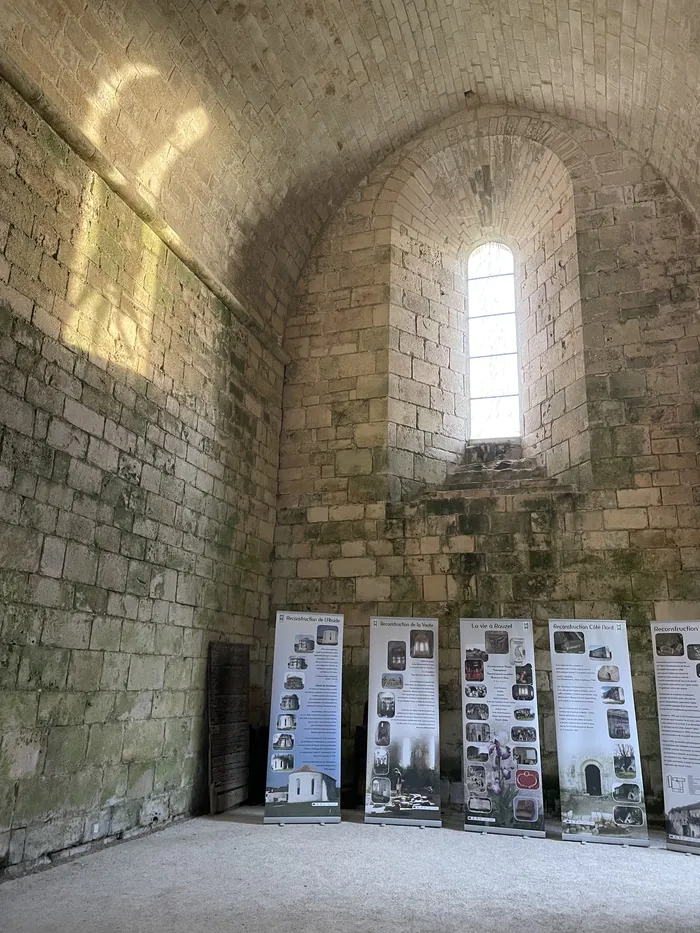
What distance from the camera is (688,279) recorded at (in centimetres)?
676

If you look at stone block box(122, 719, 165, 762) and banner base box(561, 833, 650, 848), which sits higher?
stone block box(122, 719, 165, 762)

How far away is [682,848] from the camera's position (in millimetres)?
4734

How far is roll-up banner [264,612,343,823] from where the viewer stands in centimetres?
539

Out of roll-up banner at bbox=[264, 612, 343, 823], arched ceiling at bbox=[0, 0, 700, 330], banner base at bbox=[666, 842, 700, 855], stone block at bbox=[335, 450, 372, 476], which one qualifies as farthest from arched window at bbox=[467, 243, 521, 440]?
banner base at bbox=[666, 842, 700, 855]

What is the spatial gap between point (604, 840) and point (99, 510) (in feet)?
13.7

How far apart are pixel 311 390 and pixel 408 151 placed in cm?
303

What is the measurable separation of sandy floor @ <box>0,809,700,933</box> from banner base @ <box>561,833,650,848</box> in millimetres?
A: 69

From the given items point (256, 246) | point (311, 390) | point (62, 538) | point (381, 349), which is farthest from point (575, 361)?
point (62, 538)

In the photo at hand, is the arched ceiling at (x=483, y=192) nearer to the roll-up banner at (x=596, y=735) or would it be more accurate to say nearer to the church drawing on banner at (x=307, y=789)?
the roll-up banner at (x=596, y=735)

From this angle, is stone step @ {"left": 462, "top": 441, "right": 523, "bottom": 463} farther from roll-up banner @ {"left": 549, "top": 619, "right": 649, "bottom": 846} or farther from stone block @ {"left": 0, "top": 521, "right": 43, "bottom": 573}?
stone block @ {"left": 0, "top": 521, "right": 43, "bottom": 573}

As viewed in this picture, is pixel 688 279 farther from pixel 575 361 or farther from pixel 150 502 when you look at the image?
pixel 150 502

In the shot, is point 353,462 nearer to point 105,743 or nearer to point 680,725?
point 105,743

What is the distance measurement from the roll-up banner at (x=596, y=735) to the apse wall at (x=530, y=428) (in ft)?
3.04

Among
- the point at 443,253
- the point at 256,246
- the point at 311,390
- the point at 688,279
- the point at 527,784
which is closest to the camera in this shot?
the point at 527,784
